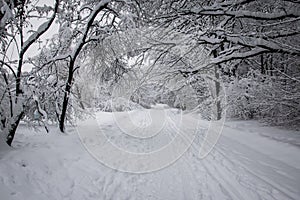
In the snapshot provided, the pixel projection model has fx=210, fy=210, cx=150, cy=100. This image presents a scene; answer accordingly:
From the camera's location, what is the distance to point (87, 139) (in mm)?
7555

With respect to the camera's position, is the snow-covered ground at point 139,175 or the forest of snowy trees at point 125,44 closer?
the snow-covered ground at point 139,175

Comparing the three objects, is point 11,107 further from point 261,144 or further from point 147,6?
point 261,144

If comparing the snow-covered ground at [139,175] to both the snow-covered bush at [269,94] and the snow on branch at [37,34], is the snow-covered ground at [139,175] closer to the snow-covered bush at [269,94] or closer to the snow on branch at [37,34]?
the snow on branch at [37,34]

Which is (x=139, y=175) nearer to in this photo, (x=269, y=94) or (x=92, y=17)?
(x=92, y=17)

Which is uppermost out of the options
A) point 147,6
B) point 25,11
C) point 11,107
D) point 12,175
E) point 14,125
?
point 147,6

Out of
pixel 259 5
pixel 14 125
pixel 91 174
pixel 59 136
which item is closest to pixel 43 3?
pixel 14 125

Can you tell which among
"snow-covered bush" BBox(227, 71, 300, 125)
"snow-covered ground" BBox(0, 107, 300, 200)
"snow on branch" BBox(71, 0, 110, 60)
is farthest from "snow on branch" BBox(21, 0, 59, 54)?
"snow-covered bush" BBox(227, 71, 300, 125)

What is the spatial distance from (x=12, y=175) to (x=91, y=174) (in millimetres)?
1695

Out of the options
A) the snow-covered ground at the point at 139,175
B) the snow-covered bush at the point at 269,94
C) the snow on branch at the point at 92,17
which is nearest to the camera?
the snow-covered ground at the point at 139,175

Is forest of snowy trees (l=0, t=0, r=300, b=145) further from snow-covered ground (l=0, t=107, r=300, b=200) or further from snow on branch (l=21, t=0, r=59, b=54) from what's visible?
snow-covered ground (l=0, t=107, r=300, b=200)

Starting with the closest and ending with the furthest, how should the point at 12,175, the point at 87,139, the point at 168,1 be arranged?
the point at 12,175 < the point at 168,1 < the point at 87,139

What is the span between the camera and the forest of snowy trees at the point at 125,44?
17.3 ft

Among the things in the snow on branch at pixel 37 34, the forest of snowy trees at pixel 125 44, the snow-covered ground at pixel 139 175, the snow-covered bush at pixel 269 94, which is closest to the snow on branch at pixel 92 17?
the forest of snowy trees at pixel 125 44

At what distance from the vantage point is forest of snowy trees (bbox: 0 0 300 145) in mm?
5270
